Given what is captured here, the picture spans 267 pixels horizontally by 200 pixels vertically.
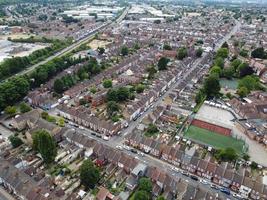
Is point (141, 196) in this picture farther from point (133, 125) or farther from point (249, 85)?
point (249, 85)

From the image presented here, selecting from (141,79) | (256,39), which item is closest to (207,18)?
(256,39)

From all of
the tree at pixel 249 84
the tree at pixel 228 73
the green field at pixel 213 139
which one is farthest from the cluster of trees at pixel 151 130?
the tree at pixel 228 73

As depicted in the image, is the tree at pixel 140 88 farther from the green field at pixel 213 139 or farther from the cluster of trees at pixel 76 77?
the green field at pixel 213 139

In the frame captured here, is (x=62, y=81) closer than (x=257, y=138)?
No

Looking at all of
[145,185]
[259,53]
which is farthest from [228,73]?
[145,185]

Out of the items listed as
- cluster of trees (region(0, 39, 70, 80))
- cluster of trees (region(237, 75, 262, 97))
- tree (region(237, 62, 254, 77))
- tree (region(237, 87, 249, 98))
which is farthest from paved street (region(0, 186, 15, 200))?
tree (region(237, 62, 254, 77))

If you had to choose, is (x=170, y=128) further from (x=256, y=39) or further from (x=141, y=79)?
(x=256, y=39)
